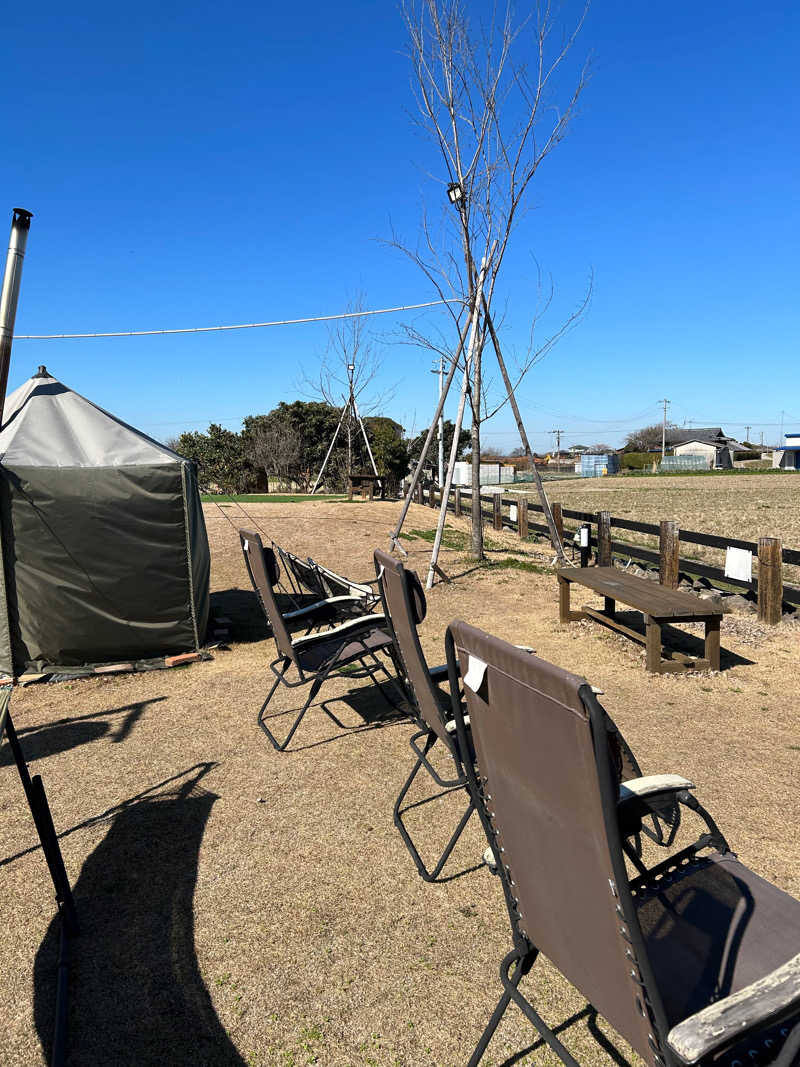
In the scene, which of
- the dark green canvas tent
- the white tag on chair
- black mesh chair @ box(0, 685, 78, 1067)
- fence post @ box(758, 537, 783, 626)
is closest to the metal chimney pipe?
black mesh chair @ box(0, 685, 78, 1067)

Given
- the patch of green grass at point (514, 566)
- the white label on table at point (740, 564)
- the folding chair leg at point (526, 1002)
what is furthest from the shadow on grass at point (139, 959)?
the patch of green grass at point (514, 566)

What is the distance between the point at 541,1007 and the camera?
2176 mm

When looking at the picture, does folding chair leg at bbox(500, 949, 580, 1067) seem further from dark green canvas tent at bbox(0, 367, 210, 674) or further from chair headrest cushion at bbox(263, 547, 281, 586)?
dark green canvas tent at bbox(0, 367, 210, 674)

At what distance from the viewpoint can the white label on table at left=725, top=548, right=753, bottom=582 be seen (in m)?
7.21

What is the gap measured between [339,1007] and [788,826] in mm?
2121

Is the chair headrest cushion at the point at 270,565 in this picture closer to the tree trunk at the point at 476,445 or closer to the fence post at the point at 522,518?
the tree trunk at the point at 476,445

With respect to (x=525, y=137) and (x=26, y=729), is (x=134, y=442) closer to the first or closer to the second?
(x=26, y=729)

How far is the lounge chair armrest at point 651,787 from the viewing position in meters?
1.95

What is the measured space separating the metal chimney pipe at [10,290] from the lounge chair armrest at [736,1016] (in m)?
2.71

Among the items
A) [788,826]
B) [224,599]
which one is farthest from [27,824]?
[224,599]

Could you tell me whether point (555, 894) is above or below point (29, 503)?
below

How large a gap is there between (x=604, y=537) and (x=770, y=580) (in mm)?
3117

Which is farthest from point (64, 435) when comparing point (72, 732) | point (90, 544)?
point (72, 732)

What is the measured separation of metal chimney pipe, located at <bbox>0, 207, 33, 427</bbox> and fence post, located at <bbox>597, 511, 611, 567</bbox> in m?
8.12
